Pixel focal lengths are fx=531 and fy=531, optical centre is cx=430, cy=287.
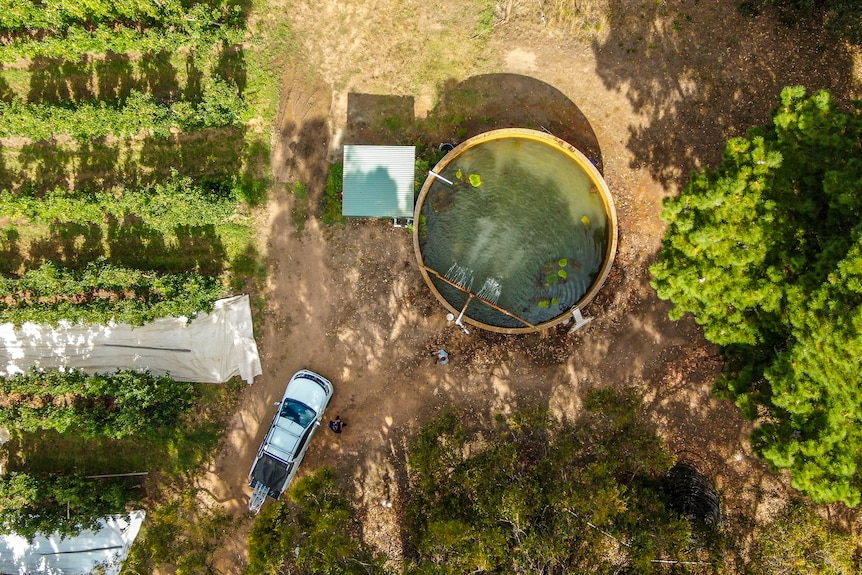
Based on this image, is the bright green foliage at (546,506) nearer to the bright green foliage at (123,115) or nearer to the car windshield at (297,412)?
the car windshield at (297,412)

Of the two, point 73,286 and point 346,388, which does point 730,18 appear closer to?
point 346,388

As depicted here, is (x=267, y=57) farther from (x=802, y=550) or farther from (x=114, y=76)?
(x=802, y=550)

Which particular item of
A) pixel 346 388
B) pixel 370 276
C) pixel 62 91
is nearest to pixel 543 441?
pixel 346 388

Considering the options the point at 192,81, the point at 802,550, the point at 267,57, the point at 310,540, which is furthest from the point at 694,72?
the point at 310,540

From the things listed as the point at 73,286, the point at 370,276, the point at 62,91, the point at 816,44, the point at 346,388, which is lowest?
the point at 346,388

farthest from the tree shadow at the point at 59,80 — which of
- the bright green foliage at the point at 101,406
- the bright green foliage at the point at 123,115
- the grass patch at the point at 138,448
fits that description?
the grass patch at the point at 138,448

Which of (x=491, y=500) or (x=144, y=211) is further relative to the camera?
(x=144, y=211)

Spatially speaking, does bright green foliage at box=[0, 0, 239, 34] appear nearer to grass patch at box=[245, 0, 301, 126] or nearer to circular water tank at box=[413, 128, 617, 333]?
grass patch at box=[245, 0, 301, 126]
